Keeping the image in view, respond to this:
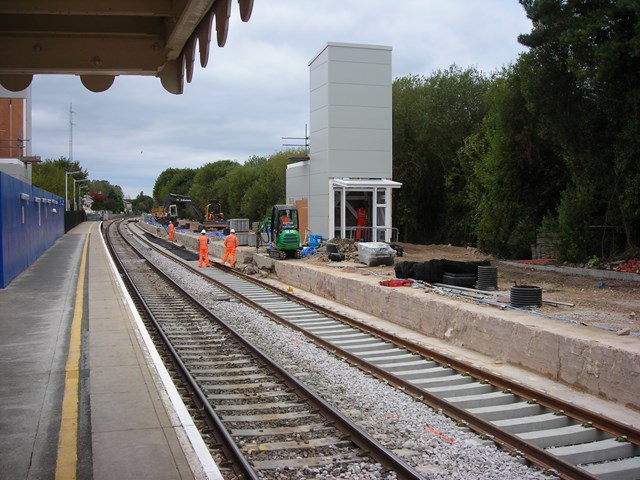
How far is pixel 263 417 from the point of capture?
7.61 m

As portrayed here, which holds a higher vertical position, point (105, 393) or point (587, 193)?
point (587, 193)

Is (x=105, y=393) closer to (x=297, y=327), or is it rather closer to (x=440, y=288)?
(x=297, y=327)

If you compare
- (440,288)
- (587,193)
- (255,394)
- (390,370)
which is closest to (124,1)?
(255,394)

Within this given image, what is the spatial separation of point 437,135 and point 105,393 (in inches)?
1373

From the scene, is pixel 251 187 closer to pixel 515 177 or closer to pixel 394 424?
pixel 515 177

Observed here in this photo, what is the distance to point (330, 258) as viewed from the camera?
25.3m

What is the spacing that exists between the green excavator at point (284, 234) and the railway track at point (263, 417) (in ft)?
43.7

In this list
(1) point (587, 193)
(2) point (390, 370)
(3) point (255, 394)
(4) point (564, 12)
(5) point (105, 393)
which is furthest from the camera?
(1) point (587, 193)

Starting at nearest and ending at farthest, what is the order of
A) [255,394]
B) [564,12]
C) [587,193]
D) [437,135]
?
[255,394] < [564,12] < [587,193] < [437,135]

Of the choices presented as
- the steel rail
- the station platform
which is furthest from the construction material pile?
the station platform

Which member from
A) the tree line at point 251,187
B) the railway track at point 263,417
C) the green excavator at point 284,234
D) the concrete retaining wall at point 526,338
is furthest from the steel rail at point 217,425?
the tree line at point 251,187

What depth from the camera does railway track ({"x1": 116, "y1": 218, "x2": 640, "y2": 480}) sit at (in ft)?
20.4

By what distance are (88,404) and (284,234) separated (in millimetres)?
19407

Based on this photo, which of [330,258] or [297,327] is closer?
[297,327]
